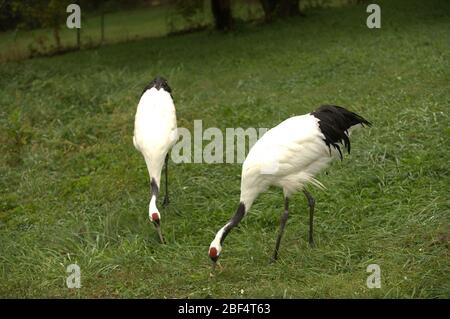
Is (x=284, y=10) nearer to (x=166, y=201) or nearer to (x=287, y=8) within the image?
(x=287, y=8)

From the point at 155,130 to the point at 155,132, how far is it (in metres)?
0.03

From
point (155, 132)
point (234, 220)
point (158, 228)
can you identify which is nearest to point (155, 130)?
point (155, 132)

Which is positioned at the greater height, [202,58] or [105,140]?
[202,58]

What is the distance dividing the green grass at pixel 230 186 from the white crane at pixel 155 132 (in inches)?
15.6

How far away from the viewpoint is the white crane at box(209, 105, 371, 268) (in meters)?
5.71

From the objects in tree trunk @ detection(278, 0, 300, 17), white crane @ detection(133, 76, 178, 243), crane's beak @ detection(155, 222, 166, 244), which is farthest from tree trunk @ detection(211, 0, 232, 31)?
crane's beak @ detection(155, 222, 166, 244)

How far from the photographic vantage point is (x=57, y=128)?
9.93 metres

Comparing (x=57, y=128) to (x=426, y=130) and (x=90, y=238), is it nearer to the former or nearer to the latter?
(x=90, y=238)

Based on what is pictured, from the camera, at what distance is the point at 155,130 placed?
6.98m

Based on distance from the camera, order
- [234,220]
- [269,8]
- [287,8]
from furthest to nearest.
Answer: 1. [269,8]
2. [287,8]
3. [234,220]

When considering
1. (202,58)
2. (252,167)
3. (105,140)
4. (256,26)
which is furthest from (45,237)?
(256,26)

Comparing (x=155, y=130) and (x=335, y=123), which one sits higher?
(x=335, y=123)

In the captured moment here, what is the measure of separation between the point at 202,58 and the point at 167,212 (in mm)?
7734

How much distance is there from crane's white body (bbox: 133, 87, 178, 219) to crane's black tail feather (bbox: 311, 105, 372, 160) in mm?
1615
